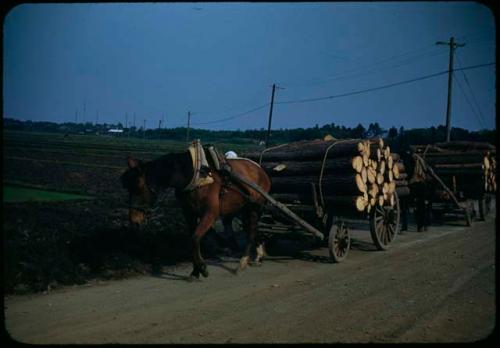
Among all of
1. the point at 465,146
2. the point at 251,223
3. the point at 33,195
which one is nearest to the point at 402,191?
the point at 251,223

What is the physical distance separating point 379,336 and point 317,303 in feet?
4.15

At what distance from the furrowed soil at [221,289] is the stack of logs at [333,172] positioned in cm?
122

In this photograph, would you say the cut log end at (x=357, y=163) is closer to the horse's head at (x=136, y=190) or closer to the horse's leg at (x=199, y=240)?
the horse's leg at (x=199, y=240)

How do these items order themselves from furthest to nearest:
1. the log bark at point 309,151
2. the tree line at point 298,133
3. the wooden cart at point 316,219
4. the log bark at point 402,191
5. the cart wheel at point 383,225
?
the tree line at point 298,133 < the log bark at point 402,191 < the cart wheel at point 383,225 < the log bark at point 309,151 < the wooden cart at point 316,219

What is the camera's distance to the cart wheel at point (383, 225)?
9.47 m

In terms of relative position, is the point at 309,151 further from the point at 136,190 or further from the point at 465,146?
the point at 465,146

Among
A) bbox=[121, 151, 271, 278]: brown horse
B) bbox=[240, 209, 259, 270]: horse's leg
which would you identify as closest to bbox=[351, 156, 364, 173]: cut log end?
bbox=[240, 209, 259, 270]: horse's leg

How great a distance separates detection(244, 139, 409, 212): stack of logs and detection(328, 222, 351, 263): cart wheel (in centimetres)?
46

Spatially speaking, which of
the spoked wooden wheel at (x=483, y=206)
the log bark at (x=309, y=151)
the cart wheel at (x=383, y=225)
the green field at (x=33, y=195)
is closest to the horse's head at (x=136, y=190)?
the log bark at (x=309, y=151)

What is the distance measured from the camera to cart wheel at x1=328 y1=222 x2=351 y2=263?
8.40m

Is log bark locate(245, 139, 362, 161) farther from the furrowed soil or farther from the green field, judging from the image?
the green field

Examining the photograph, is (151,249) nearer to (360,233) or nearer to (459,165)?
(360,233)

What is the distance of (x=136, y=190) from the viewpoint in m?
6.77

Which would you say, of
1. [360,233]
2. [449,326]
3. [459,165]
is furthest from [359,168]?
[459,165]
